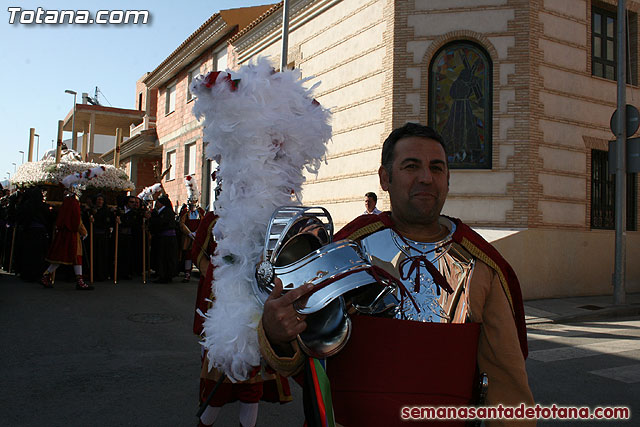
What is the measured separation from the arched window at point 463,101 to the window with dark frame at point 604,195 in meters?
3.20

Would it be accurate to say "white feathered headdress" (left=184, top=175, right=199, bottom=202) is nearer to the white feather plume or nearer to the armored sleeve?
the white feather plume

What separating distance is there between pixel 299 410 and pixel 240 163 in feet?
10.2

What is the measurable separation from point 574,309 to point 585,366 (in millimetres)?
4643

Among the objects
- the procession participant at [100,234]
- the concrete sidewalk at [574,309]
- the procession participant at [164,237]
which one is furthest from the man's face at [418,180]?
the procession participant at [164,237]

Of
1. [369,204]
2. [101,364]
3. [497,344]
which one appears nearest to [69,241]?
[101,364]

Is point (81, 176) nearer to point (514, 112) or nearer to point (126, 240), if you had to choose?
point (126, 240)

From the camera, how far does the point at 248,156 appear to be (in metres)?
2.21

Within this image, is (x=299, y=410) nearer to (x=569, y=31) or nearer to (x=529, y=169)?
(x=529, y=169)

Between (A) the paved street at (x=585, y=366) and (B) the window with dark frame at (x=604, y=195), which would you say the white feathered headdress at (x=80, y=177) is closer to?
(A) the paved street at (x=585, y=366)

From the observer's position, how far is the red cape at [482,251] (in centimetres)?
198

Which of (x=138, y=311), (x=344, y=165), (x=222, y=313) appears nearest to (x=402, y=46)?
(x=344, y=165)

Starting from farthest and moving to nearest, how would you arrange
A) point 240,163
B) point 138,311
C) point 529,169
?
point 529,169
point 138,311
point 240,163

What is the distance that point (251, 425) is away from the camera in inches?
138

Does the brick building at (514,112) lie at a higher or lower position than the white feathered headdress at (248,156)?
higher
